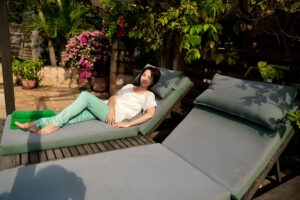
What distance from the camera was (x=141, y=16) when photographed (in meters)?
3.87

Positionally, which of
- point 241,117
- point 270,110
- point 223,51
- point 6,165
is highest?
point 223,51

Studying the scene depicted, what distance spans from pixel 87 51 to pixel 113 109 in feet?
11.4

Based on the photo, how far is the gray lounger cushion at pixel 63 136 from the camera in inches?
77.2

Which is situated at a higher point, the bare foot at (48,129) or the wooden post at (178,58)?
the wooden post at (178,58)

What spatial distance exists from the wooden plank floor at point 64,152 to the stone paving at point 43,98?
2715mm

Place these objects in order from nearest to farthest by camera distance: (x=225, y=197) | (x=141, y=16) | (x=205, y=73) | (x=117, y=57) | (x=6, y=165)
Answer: (x=225, y=197), (x=6, y=165), (x=205, y=73), (x=141, y=16), (x=117, y=57)

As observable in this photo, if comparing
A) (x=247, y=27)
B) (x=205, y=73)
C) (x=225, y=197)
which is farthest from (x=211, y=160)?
(x=205, y=73)

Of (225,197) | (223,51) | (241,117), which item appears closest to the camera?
(225,197)

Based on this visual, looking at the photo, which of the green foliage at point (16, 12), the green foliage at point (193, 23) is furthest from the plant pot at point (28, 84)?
the green foliage at point (16, 12)

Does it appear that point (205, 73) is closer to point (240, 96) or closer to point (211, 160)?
point (240, 96)

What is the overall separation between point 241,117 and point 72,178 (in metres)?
1.51

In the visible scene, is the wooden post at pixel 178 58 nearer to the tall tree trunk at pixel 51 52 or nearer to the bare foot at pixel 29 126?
the bare foot at pixel 29 126

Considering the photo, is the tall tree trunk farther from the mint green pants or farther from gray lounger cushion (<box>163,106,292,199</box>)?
gray lounger cushion (<box>163,106,292,199</box>)

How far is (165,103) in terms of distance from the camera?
8.99 ft
